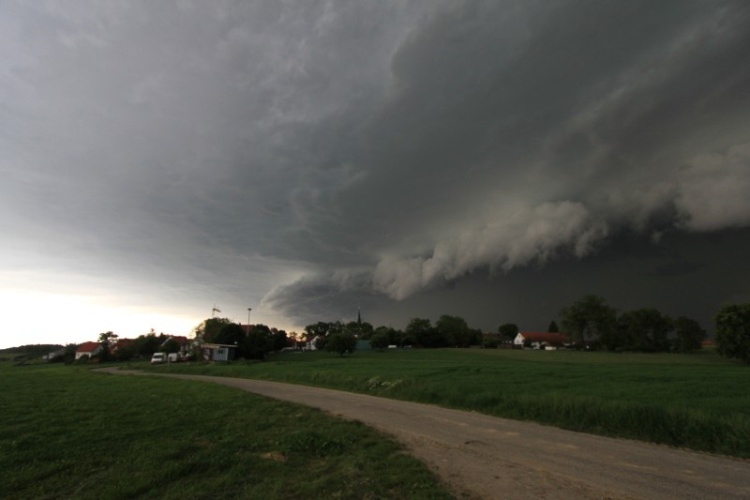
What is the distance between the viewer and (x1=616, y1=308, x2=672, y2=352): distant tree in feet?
358

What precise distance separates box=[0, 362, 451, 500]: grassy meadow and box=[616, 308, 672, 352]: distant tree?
117m

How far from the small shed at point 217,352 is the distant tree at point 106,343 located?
33957mm

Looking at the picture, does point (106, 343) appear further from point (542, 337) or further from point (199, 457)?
point (542, 337)

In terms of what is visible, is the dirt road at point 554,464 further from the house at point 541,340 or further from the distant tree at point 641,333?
the house at point 541,340

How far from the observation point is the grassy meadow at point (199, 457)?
7.55 m

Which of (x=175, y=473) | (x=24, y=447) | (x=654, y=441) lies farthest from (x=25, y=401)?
(x=654, y=441)

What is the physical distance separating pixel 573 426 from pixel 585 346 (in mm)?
117662

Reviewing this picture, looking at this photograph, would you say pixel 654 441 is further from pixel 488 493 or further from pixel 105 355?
pixel 105 355

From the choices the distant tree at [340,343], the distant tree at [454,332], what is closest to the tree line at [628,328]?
the distant tree at [454,332]

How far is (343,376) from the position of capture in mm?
34062

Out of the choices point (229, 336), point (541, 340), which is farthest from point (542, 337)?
point (229, 336)

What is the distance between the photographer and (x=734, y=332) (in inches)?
2416

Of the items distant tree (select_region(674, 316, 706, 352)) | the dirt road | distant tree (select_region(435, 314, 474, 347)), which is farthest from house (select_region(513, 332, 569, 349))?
the dirt road

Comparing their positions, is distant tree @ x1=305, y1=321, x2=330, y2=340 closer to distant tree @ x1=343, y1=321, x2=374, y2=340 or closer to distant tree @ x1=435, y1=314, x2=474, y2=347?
distant tree @ x1=343, y1=321, x2=374, y2=340
